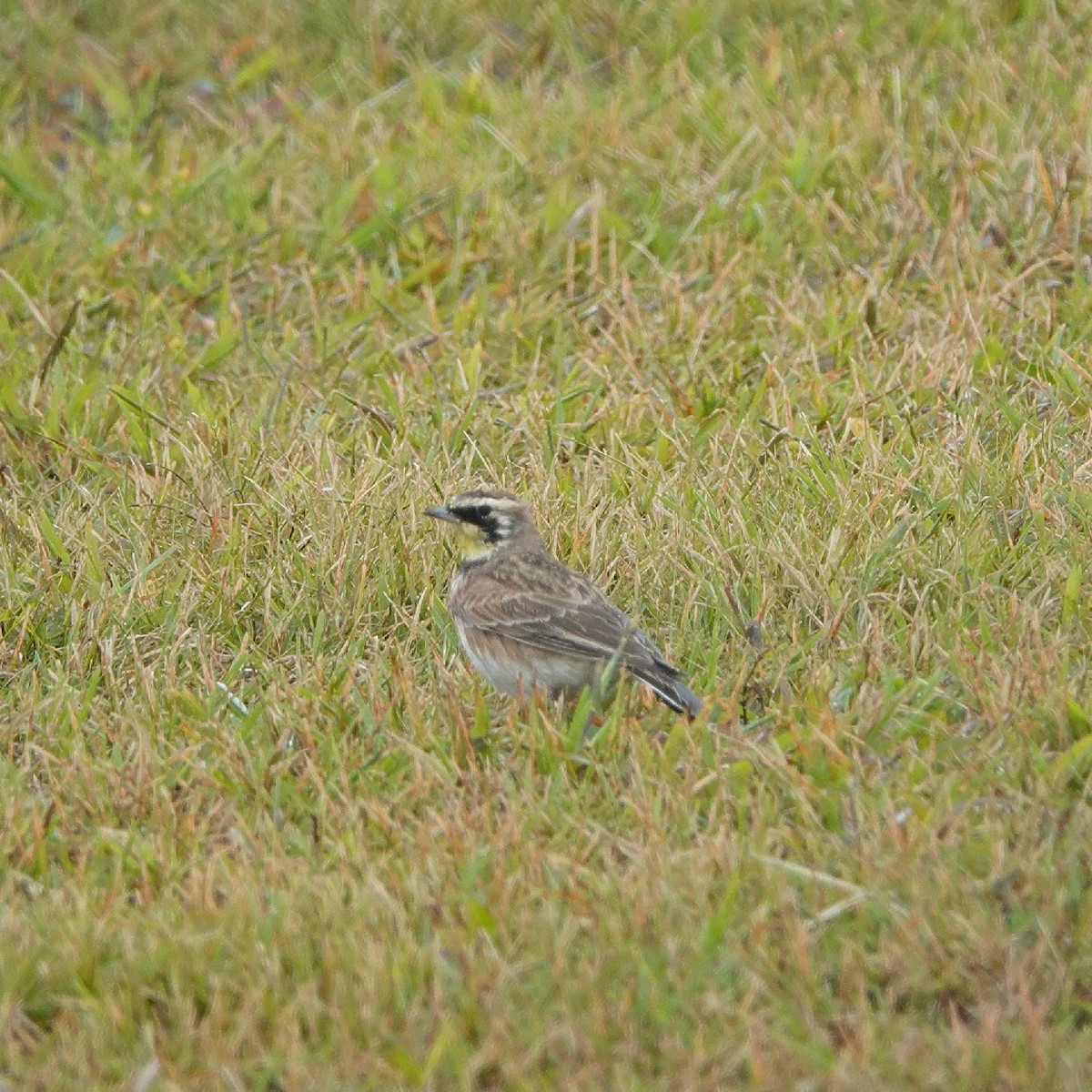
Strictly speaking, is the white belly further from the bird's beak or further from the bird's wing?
the bird's beak

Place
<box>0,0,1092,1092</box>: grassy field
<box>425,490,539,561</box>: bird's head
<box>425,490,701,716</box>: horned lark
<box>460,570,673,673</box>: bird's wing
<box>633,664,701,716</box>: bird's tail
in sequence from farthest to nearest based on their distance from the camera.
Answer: <box>425,490,539,561</box>: bird's head → <box>460,570,673,673</box>: bird's wing → <box>425,490,701,716</box>: horned lark → <box>633,664,701,716</box>: bird's tail → <box>0,0,1092,1092</box>: grassy field

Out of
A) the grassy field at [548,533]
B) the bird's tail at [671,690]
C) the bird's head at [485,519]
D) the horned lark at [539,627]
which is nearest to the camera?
the grassy field at [548,533]

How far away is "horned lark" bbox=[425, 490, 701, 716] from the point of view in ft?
18.5

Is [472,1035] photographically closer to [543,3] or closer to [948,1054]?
[948,1054]

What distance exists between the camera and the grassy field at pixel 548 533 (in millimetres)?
4352

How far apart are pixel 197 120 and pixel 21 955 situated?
7331 millimetres

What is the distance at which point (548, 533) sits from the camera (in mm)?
6852

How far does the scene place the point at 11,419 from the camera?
7887 mm

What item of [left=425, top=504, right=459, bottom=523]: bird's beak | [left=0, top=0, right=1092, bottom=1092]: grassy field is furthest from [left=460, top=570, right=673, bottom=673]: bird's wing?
[left=425, top=504, right=459, bottom=523]: bird's beak

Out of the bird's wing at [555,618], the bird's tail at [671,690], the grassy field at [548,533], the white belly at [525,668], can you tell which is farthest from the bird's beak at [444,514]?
the bird's tail at [671,690]

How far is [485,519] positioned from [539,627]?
64 centimetres

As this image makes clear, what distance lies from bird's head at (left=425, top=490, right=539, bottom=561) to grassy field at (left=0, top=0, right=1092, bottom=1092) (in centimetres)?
29

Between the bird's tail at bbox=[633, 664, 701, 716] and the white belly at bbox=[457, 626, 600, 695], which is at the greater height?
the bird's tail at bbox=[633, 664, 701, 716]

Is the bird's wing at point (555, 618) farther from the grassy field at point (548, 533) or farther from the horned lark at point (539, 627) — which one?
the grassy field at point (548, 533)
